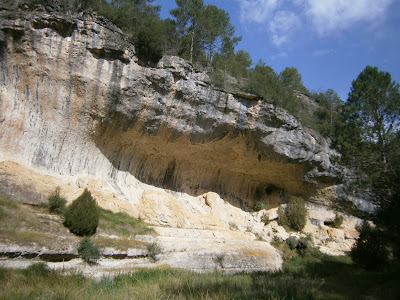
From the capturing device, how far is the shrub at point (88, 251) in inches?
411

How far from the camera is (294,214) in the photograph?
70.6 ft

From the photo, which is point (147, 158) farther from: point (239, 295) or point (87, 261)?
point (239, 295)

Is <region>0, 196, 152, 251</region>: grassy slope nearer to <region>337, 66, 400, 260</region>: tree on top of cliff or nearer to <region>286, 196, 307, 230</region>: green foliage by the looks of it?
<region>337, 66, 400, 260</region>: tree on top of cliff

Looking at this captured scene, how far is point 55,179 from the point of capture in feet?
43.9

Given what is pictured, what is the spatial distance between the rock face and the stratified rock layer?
A: 0.05 metres

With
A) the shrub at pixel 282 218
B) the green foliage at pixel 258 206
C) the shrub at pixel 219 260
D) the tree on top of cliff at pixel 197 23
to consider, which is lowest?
the shrub at pixel 219 260

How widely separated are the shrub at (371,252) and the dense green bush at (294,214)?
4.65 m

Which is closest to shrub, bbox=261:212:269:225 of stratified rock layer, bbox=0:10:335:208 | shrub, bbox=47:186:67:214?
stratified rock layer, bbox=0:10:335:208

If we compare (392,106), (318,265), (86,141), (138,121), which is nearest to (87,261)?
(86,141)

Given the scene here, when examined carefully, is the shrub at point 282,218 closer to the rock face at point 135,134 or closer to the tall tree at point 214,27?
the rock face at point 135,134

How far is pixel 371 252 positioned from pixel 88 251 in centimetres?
1365

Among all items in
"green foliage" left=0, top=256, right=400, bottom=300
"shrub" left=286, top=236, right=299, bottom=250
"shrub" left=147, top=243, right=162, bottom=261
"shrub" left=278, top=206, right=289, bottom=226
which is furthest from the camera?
"shrub" left=278, top=206, right=289, bottom=226

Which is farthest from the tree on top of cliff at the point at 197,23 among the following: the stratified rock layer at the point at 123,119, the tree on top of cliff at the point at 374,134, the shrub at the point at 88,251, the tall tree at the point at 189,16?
the shrub at the point at 88,251

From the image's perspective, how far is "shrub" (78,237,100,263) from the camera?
10.4m
